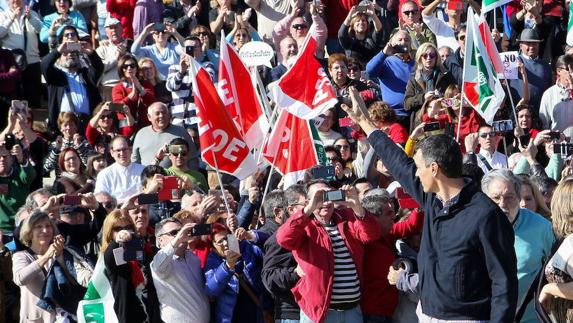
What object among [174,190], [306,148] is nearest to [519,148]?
[306,148]

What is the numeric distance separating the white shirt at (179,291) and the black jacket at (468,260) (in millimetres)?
2711

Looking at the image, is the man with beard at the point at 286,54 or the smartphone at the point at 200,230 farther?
the man with beard at the point at 286,54

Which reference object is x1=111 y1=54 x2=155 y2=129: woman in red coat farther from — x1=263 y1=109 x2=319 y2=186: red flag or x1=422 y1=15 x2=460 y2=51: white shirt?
x1=263 y1=109 x2=319 y2=186: red flag

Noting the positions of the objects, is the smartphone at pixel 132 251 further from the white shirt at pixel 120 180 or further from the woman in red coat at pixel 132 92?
the woman in red coat at pixel 132 92

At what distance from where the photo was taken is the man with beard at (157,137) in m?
14.3

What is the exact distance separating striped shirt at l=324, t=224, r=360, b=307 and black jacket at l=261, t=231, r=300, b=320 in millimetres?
271

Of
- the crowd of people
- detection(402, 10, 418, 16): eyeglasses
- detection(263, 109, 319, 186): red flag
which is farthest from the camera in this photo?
detection(402, 10, 418, 16): eyeglasses

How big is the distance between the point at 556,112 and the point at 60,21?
5.83m

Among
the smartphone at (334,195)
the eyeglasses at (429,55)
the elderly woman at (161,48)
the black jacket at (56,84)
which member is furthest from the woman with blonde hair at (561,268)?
the elderly woman at (161,48)

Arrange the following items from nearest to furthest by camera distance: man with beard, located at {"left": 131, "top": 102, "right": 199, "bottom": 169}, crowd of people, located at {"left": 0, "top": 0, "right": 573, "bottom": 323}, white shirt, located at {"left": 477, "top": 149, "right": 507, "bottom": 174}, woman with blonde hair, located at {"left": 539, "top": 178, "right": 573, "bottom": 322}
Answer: woman with blonde hair, located at {"left": 539, "top": 178, "right": 573, "bottom": 322}, crowd of people, located at {"left": 0, "top": 0, "right": 573, "bottom": 323}, white shirt, located at {"left": 477, "top": 149, "right": 507, "bottom": 174}, man with beard, located at {"left": 131, "top": 102, "right": 199, "bottom": 169}

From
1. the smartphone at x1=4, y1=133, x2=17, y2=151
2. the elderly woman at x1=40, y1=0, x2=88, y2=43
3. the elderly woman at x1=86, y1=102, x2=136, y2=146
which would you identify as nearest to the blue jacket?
the smartphone at x1=4, y1=133, x2=17, y2=151

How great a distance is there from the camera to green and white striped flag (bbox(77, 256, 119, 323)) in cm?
1027

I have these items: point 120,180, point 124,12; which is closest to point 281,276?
point 120,180

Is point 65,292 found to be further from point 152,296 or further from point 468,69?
point 468,69
